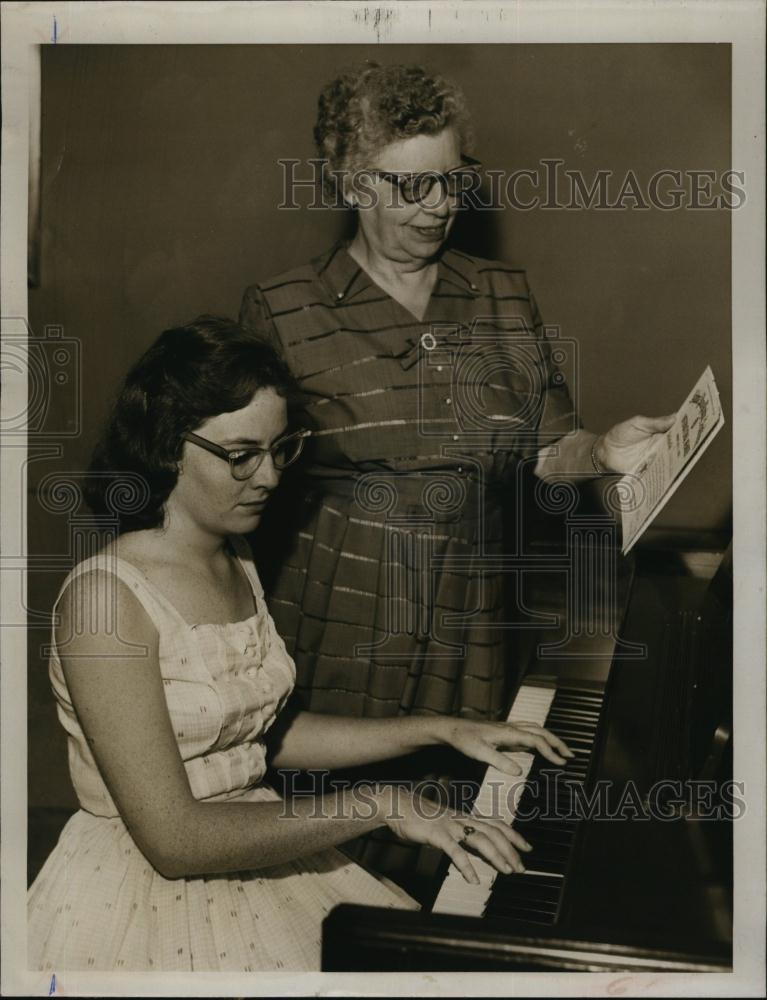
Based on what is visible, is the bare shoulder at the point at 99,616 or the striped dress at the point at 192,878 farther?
the striped dress at the point at 192,878

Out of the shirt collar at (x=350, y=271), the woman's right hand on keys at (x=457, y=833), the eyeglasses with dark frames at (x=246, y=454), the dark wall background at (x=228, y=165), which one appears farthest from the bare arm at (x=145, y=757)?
the shirt collar at (x=350, y=271)

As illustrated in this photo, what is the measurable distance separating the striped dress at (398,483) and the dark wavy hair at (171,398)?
0.60 feet

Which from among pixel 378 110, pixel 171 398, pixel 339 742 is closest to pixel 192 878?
pixel 339 742

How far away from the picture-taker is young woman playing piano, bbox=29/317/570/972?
154cm

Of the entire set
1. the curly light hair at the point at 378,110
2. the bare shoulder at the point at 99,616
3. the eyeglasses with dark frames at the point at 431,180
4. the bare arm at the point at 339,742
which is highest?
the curly light hair at the point at 378,110

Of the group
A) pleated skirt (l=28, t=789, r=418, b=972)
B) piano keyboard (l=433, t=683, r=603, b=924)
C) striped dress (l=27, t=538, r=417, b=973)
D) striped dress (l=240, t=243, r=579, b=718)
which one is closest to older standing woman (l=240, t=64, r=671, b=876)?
striped dress (l=240, t=243, r=579, b=718)

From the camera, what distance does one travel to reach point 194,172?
1.95 meters

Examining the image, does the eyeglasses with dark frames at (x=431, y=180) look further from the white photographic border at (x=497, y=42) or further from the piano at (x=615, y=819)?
the piano at (x=615, y=819)

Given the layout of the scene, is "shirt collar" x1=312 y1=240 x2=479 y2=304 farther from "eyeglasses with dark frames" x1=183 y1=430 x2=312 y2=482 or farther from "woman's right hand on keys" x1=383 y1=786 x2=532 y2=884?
"woman's right hand on keys" x1=383 y1=786 x2=532 y2=884

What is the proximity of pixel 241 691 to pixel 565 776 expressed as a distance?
0.60m

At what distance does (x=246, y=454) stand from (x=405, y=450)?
0.37 m

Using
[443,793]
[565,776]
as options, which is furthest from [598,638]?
[443,793]

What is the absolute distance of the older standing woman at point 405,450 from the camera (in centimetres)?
197

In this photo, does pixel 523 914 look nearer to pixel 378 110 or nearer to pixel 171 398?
pixel 171 398
